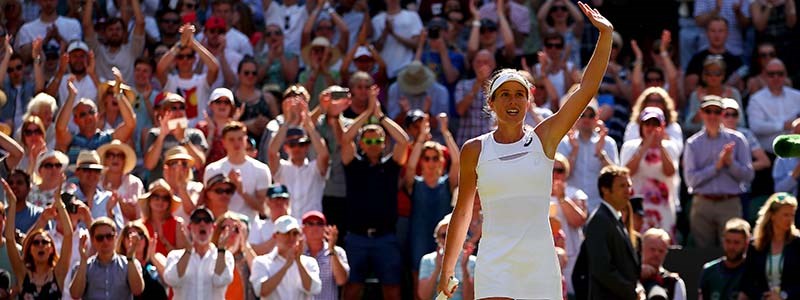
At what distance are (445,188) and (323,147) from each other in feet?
3.53

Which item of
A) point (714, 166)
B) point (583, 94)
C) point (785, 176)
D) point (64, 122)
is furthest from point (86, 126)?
point (583, 94)

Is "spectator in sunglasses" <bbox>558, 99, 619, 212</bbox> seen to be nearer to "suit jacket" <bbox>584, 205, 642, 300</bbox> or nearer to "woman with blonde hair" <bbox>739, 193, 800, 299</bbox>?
"woman with blonde hair" <bbox>739, 193, 800, 299</bbox>

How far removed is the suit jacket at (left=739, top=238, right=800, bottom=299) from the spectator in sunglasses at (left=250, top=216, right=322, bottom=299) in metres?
3.13

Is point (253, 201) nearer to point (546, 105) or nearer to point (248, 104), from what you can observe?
point (248, 104)

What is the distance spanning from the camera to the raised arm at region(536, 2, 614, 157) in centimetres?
686

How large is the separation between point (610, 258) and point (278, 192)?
3.17 meters

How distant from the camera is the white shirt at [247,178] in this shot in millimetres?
13086

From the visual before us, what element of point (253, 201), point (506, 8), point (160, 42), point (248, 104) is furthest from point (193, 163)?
point (506, 8)

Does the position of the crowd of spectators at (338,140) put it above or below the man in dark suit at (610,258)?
above

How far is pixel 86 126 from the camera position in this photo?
46.0 ft

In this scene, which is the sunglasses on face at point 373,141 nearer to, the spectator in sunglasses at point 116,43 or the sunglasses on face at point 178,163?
the sunglasses on face at point 178,163

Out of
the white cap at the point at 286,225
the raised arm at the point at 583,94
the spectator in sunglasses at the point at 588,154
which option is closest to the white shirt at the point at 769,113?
the spectator in sunglasses at the point at 588,154

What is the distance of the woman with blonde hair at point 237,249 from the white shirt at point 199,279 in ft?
0.53

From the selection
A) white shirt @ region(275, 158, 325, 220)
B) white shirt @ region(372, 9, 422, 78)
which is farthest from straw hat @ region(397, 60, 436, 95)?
white shirt @ region(275, 158, 325, 220)
